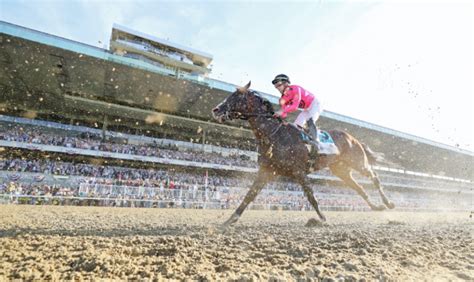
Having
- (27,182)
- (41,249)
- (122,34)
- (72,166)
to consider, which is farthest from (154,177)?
(122,34)

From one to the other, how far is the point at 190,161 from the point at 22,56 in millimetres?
13069

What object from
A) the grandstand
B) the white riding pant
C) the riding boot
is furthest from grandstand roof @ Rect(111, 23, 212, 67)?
the riding boot

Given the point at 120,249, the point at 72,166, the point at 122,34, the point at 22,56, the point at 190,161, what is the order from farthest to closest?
the point at 122,34
the point at 190,161
the point at 72,166
the point at 22,56
the point at 120,249

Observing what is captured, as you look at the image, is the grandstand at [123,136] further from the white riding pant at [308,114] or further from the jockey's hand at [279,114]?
the jockey's hand at [279,114]

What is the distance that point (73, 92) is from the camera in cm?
2273

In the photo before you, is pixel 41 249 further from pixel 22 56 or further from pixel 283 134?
pixel 22 56

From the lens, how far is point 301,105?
576 cm

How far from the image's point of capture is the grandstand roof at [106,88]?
16.9 metres

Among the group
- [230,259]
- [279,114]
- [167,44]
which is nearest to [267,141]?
[279,114]

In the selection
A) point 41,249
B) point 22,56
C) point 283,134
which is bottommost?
point 41,249

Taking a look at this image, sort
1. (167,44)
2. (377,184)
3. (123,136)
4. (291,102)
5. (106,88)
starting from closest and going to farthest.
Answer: (291,102)
(377,184)
(106,88)
(123,136)
(167,44)

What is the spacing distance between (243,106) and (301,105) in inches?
48.9

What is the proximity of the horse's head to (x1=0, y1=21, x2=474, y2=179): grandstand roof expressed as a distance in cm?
1490

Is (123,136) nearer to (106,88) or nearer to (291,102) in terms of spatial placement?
(106,88)
